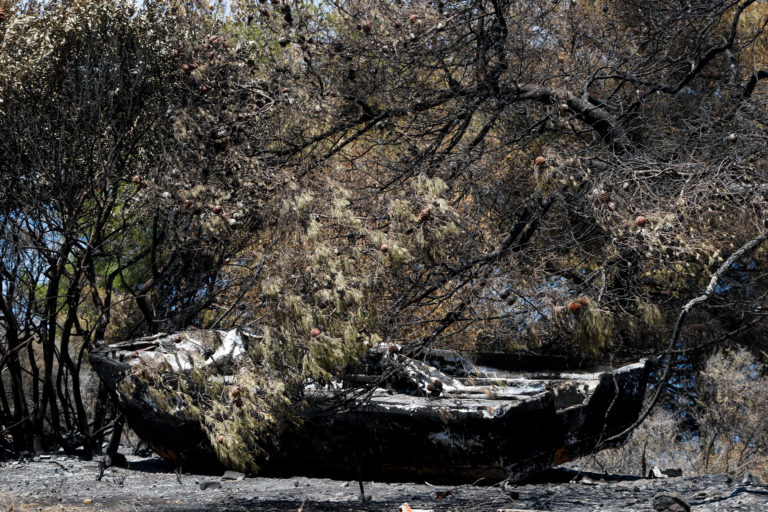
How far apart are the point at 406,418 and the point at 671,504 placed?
7.46 feet

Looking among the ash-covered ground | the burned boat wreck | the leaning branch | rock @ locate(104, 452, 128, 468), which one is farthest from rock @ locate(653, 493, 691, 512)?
rock @ locate(104, 452, 128, 468)

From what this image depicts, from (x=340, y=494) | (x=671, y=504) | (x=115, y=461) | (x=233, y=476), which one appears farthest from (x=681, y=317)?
(x=115, y=461)

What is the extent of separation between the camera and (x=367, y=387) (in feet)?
19.1

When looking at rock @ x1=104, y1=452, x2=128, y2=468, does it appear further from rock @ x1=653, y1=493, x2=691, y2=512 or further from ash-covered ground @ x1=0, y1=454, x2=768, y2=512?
rock @ x1=653, y1=493, x2=691, y2=512

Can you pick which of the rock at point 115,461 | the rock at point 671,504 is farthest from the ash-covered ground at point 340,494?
the rock at point 115,461

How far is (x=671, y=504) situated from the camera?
14.3 feet

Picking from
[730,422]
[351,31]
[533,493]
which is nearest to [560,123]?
[351,31]

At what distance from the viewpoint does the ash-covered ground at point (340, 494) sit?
4.90 meters

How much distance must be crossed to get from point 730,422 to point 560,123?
15.0ft

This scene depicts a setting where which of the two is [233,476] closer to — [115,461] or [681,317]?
[115,461]

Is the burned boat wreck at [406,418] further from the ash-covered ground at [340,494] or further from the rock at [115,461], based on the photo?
the rock at [115,461]

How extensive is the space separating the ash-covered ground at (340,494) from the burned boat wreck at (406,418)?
0.58 feet

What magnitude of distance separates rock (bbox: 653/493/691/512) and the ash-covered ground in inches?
1.1

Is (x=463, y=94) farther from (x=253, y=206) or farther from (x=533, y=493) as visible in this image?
(x=533, y=493)
